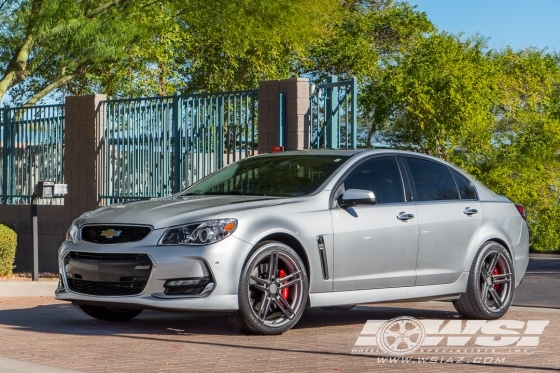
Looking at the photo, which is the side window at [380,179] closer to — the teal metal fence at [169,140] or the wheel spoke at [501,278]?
the wheel spoke at [501,278]

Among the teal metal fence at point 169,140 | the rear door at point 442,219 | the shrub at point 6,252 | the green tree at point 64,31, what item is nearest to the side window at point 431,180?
the rear door at point 442,219

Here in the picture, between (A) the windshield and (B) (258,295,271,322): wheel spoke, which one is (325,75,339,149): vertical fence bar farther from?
(B) (258,295,271,322): wheel spoke

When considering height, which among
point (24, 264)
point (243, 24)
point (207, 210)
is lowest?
point (24, 264)

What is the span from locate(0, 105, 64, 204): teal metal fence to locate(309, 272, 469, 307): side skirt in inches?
406

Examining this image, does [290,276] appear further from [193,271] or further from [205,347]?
[205,347]

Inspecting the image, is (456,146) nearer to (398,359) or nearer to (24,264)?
(24,264)

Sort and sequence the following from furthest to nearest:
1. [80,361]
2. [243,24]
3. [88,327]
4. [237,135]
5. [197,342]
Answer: [243,24], [237,135], [88,327], [197,342], [80,361]

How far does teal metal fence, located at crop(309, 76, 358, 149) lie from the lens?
14.2m

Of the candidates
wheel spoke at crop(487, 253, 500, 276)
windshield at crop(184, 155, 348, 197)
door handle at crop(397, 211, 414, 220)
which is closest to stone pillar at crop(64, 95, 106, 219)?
windshield at crop(184, 155, 348, 197)

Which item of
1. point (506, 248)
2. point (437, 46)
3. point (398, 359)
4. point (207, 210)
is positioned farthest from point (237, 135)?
point (437, 46)

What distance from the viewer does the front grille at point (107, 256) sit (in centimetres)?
857

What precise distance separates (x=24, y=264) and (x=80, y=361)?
12.3 metres

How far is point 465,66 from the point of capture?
42344 mm

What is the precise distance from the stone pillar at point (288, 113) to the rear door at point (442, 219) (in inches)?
170
